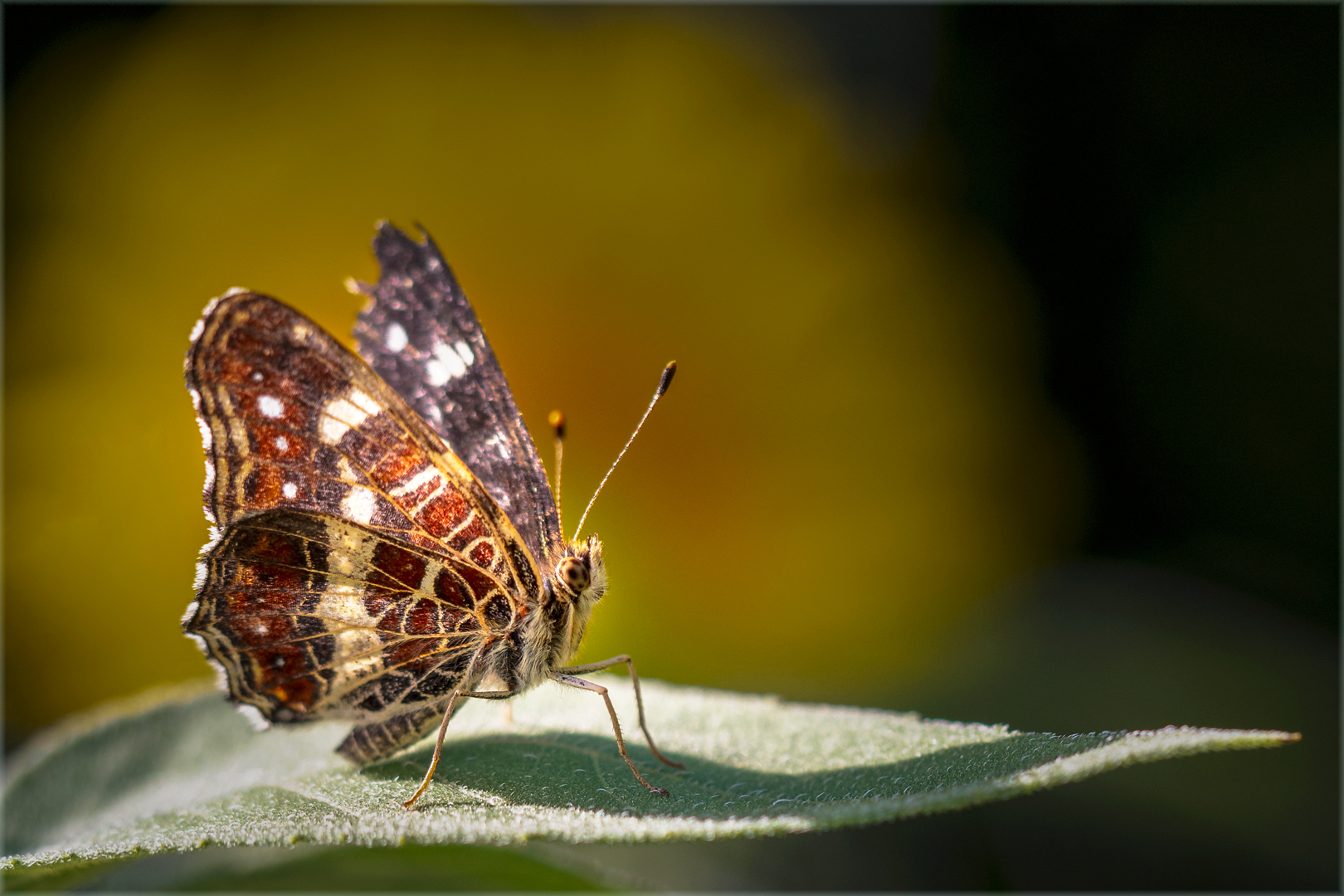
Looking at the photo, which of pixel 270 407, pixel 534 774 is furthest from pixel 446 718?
pixel 270 407

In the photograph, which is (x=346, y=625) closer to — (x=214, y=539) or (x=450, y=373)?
(x=214, y=539)

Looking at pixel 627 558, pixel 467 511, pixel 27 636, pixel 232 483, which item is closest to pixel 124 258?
pixel 27 636

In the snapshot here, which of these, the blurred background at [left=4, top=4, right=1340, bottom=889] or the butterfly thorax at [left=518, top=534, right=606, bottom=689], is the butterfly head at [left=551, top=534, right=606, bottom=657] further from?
the blurred background at [left=4, top=4, right=1340, bottom=889]

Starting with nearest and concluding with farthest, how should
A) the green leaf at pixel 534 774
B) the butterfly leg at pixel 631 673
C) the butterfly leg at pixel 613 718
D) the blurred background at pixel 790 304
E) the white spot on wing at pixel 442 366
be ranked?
the green leaf at pixel 534 774 → the butterfly leg at pixel 613 718 → the butterfly leg at pixel 631 673 → the white spot on wing at pixel 442 366 → the blurred background at pixel 790 304

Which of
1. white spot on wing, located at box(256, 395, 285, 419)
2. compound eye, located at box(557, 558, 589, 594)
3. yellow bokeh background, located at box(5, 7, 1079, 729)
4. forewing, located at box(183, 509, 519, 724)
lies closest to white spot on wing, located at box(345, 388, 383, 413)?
white spot on wing, located at box(256, 395, 285, 419)

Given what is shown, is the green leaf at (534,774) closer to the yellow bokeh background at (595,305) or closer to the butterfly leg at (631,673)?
the butterfly leg at (631,673)

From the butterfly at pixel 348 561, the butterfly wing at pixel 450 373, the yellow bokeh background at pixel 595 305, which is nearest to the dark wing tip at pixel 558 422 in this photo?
the butterfly wing at pixel 450 373
